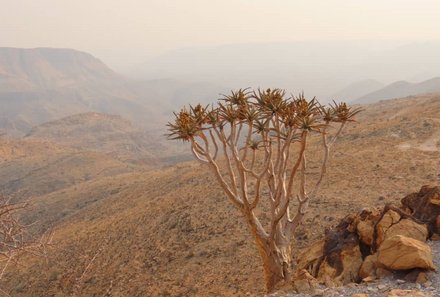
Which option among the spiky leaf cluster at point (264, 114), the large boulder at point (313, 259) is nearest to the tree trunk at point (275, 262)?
the large boulder at point (313, 259)

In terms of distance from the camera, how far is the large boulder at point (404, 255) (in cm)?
965

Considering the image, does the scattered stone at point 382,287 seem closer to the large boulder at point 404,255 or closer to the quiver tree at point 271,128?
the large boulder at point 404,255

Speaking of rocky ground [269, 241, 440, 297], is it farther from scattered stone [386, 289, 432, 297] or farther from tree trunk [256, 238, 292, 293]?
tree trunk [256, 238, 292, 293]

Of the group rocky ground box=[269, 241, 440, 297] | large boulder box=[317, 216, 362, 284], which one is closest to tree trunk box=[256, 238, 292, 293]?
large boulder box=[317, 216, 362, 284]

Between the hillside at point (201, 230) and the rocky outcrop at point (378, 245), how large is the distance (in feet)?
15.0

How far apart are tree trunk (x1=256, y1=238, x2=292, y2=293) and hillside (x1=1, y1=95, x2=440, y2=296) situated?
10.8 ft

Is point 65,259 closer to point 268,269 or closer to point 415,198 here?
point 268,269

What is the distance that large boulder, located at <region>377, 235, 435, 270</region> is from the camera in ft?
31.7

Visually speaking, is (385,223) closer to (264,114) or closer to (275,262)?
(275,262)

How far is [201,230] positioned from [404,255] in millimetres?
14118

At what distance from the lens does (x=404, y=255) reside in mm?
9789

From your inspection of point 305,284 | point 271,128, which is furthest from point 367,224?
point 271,128

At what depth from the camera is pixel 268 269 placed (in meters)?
12.5

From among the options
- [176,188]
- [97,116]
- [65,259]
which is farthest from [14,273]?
[97,116]
